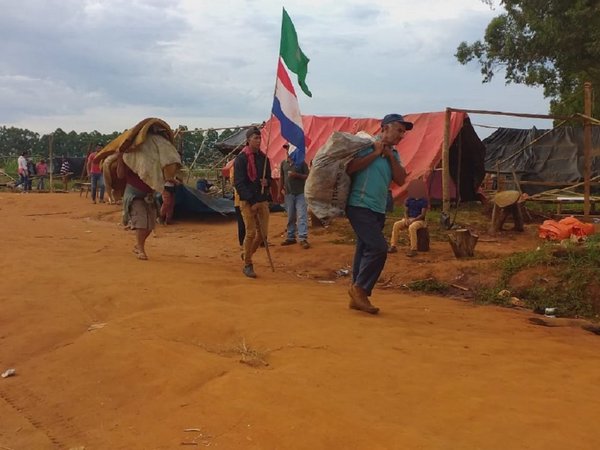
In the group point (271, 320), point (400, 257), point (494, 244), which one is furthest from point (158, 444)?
point (494, 244)

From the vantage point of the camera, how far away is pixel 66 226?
42.2 feet

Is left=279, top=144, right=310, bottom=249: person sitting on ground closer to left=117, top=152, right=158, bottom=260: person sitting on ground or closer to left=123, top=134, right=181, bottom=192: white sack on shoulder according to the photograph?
left=123, top=134, right=181, bottom=192: white sack on shoulder

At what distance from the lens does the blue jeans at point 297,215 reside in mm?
9773

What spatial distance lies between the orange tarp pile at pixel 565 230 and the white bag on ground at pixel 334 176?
556 cm

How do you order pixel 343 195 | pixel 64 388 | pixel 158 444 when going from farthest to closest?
pixel 343 195, pixel 64 388, pixel 158 444

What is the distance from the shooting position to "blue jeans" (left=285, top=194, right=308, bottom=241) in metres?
9.77

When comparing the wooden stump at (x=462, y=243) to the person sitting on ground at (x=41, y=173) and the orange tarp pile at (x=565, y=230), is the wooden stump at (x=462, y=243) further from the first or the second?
the person sitting on ground at (x=41, y=173)

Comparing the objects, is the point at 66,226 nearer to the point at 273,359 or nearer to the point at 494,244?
the point at 494,244

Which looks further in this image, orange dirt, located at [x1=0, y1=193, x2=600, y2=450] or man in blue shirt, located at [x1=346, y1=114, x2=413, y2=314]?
man in blue shirt, located at [x1=346, y1=114, x2=413, y2=314]

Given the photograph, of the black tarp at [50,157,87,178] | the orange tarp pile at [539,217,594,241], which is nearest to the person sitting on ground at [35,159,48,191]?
the black tarp at [50,157,87,178]

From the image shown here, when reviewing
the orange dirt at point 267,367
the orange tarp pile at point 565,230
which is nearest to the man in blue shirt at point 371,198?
the orange dirt at point 267,367

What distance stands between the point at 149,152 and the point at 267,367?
481 cm

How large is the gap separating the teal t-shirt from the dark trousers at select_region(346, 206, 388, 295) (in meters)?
0.06

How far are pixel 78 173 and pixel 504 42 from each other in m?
20.8
